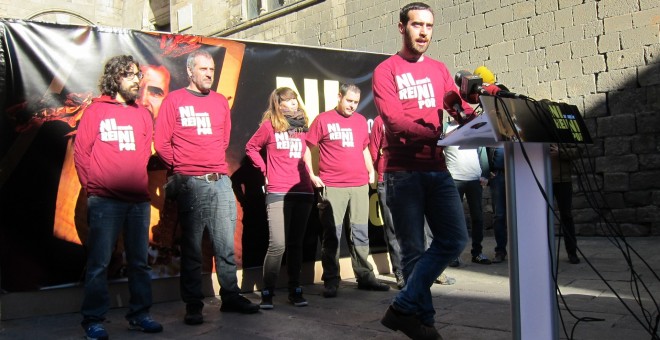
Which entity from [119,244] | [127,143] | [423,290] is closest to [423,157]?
[423,290]

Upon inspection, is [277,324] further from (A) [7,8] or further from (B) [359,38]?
(A) [7,8]

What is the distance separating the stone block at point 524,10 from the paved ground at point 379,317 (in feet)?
17.1

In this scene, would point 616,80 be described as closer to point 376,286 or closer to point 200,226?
point 376,286

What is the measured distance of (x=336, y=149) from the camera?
5508mm

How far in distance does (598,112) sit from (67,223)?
7.29 m

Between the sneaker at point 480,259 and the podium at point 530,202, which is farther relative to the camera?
the sneaker at point 480,259

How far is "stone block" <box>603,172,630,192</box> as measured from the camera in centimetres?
866

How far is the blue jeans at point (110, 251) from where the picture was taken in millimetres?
3990

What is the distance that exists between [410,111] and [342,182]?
2.05 m

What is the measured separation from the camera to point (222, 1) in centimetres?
1712

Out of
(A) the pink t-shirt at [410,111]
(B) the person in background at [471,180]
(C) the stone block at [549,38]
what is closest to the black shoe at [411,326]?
(A) the pink t-shirt at [410,111]

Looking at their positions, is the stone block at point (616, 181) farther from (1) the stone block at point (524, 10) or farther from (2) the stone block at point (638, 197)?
(1) the stone block at point (524, 10)

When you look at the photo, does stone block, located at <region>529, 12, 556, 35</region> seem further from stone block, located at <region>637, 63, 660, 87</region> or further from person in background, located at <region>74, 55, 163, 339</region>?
person in background, located at <region>74, 55, 163, 339</region>

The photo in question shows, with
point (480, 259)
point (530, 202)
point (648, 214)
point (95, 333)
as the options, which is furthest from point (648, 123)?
point (95, 333)
